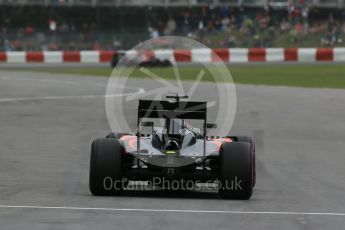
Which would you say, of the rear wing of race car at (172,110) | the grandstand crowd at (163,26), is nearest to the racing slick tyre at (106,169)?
the rear wing of race car at (172,110)

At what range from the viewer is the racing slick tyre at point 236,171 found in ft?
31.4

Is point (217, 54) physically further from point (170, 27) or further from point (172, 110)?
point (172, 110)

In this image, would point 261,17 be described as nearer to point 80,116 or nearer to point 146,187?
point 80,116

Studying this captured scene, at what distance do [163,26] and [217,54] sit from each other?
149 inches

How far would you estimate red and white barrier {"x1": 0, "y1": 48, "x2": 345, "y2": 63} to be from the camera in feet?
131

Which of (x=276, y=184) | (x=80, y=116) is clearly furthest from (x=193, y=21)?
(x=276, y=184)

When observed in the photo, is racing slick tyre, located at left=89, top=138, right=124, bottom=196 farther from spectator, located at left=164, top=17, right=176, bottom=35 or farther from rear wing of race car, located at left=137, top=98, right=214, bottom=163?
spectator, located at left=164, top=17, right=176, bottom=35

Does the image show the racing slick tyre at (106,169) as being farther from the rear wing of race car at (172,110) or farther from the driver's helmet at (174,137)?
the driver's helmet at (174,137)

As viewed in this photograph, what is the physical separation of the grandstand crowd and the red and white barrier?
0.66 metres

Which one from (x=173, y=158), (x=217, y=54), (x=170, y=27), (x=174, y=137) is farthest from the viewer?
(x=170, y=27)

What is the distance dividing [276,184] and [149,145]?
1.91m

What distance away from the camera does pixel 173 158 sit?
9711 millimetres

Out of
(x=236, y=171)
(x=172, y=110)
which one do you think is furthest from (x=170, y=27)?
(x=236, y=171)

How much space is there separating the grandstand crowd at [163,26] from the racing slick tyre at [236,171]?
31645 mm
